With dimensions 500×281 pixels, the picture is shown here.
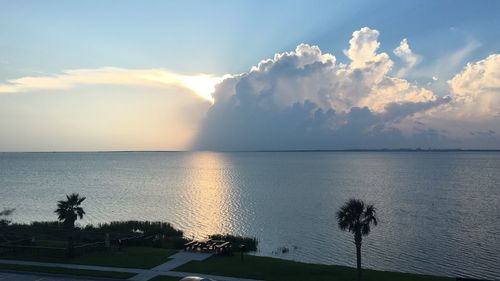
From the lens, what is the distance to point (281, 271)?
3275cm

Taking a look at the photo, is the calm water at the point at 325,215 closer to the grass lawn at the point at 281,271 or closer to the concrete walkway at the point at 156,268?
the grass lawn at the point at 281,271

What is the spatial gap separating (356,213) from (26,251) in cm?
2759

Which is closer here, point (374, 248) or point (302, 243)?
point (374, 248)

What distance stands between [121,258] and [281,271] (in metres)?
13.1

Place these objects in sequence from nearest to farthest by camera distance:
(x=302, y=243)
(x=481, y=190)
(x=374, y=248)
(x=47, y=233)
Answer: (x=47, y=233) → (x=374, y=248) → (x=302, y=243) → (x=481, y=190)

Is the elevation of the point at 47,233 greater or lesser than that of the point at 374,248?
greater

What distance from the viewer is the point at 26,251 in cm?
3800

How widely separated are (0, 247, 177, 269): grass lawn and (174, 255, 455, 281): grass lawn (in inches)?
122

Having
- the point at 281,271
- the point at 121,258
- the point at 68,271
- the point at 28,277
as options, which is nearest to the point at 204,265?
the point at 281,271

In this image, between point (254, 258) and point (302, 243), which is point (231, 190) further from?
point (254, 258)

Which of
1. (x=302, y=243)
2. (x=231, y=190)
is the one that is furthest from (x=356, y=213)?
(x=231, y=190)

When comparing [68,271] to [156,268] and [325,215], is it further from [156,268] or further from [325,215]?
[325,215]

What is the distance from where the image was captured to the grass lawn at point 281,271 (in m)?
31.4

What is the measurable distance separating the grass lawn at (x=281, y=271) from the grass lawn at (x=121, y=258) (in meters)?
3.09
